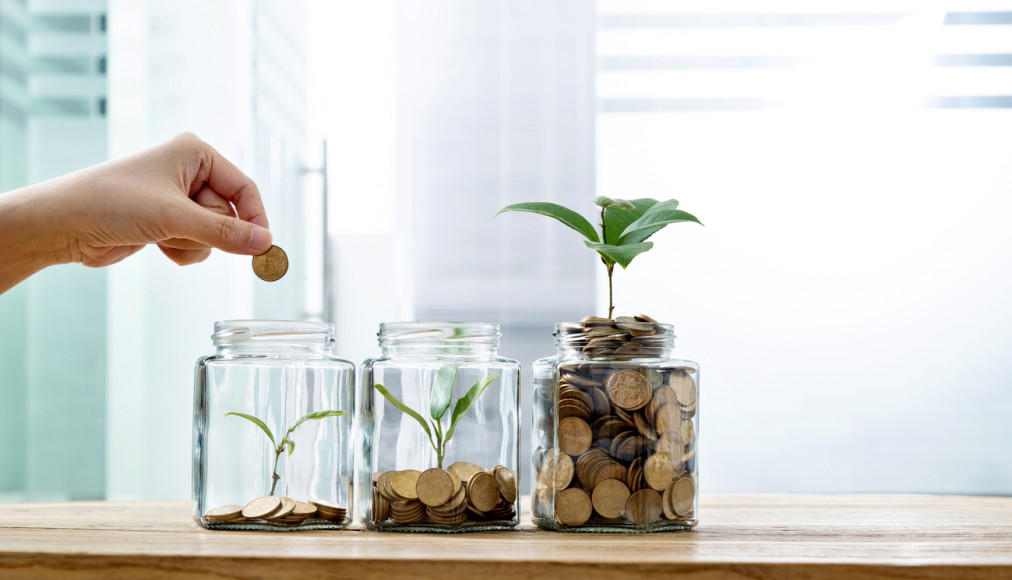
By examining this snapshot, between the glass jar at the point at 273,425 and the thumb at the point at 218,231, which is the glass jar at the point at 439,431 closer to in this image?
the glass jar at the point at 273,425

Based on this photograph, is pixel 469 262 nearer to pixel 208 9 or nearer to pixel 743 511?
pixel 208 9

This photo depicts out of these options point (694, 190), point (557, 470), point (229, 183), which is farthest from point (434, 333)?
point (694, 190)

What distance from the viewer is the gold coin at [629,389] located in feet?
1.95

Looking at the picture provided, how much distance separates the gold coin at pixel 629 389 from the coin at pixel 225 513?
1.03 ft

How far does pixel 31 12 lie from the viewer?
1997mm

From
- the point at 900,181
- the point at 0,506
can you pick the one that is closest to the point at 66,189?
the point at 0,506

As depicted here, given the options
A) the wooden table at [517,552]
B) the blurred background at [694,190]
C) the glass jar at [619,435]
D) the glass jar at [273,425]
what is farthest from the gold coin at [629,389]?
the blurred background at [694,190]

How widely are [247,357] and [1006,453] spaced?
7.02 ft

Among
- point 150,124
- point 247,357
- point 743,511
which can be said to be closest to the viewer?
point 247,357

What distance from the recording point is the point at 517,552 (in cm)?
50

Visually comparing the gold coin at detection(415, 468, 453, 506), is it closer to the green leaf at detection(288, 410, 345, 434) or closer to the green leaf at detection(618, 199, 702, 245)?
the green leaf at detection(288, 410, 345, 434)

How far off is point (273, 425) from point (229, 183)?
0.28 meters

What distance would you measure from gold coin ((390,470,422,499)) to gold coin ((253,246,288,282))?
263 mm

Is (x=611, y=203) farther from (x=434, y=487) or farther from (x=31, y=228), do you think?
(x=31, y=228)
